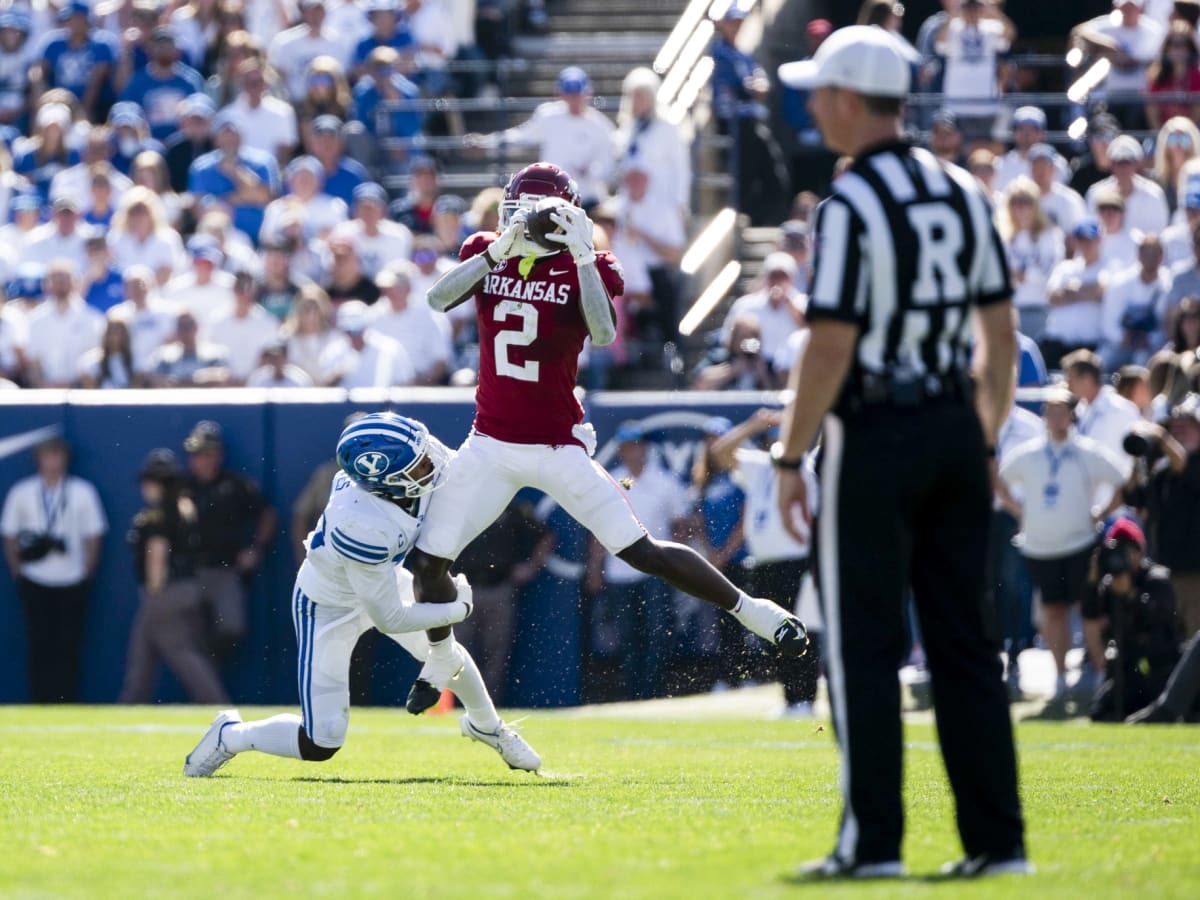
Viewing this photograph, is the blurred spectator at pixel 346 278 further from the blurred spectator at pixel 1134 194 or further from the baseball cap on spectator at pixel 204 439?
the blurred spectator at pixel 1134 194

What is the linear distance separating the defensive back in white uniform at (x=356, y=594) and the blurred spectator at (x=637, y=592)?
558 cm

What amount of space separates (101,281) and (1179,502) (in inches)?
320

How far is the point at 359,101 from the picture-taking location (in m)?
17.9

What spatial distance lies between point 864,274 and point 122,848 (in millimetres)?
2536

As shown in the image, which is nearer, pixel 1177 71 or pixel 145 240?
pixel 1177 71

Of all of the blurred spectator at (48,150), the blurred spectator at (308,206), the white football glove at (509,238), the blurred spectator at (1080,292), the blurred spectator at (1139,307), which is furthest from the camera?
the blurred spectator at (48,150)

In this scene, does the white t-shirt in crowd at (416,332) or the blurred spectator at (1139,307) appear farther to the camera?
the white t-shirt in crowd at (416,332)

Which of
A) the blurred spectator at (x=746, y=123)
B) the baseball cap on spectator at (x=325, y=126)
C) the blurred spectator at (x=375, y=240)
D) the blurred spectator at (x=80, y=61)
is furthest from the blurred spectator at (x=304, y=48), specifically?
the blurred spectator at (x=746, y=123)

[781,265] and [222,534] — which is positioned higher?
[781,265]

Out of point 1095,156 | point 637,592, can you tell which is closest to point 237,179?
point 637,592

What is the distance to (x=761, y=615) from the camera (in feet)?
27.4

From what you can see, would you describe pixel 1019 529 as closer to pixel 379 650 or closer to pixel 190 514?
pixel 379 650

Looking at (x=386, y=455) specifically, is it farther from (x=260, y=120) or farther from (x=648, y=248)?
(x=260, y=120)

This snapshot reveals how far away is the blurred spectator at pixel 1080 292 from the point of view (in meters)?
14.3
